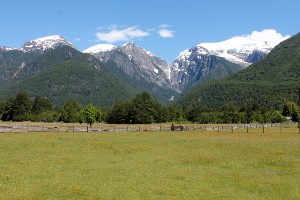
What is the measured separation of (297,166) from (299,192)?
9866 mm

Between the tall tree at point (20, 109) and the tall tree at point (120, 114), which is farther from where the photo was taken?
the tall tree at point (20, 109)

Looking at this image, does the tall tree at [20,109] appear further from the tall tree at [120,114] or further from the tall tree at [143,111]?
the tall tree at [143,111]

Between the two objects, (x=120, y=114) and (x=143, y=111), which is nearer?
(x=143, y=111)

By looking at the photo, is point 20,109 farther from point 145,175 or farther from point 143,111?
point 145,175

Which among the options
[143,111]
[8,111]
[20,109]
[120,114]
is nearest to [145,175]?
[143,111]

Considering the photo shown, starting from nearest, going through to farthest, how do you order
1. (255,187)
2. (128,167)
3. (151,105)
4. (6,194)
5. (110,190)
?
(6,194), (110,190), (255,187), (128,167), (151,105)

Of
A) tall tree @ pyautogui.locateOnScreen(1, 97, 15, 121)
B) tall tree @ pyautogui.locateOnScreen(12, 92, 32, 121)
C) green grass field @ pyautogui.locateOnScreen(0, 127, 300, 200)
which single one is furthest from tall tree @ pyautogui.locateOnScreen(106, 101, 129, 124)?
green grass field @ pyautogui.locateOnScreen(0, 127, 300, 200)

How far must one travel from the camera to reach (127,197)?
65.6 ft

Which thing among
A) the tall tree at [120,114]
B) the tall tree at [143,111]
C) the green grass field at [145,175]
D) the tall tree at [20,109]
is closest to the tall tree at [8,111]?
the tall tree at [20,109]

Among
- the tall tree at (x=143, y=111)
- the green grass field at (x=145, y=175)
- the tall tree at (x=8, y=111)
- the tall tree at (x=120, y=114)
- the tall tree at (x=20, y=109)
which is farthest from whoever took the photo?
the tall tree at (x=8, y=111)

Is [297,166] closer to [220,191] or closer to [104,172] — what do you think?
[220,191]

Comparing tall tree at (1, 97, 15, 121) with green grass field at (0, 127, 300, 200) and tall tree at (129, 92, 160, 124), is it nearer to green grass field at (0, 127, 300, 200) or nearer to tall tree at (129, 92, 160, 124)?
tall tree at (129, 92, 160, 124)

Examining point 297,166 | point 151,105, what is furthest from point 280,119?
point 297,166

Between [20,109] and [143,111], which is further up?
[20,109]
